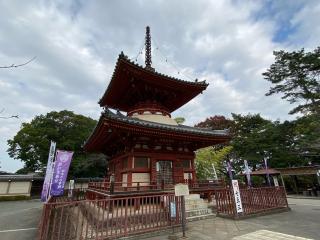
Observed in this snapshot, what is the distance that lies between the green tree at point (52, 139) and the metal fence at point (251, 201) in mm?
29741

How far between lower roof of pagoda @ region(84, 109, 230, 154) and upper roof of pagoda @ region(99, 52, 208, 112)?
281cm

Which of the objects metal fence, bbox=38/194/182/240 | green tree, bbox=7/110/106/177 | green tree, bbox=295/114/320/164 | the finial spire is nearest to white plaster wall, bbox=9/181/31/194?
green tree, bbox=7/110/106/177

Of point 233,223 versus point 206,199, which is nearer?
point 233,223

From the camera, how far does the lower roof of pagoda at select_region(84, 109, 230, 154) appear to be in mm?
9586

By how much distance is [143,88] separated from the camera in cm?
1333

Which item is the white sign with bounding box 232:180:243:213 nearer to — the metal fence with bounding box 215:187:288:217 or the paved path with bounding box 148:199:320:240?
the metal fence with bounding box 215:187:288:217

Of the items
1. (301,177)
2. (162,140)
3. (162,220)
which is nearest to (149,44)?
(162,140)

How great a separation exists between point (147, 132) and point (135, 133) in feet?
2.39

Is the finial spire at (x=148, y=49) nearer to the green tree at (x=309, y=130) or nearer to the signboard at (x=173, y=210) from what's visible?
the signboard at (x=173, y=210)

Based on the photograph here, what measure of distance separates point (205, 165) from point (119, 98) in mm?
16750

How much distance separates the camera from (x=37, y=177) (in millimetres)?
33750

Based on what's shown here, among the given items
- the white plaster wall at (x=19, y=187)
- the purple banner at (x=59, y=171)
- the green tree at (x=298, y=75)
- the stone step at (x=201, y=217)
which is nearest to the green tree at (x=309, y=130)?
the green tree at (x=298, y=75)

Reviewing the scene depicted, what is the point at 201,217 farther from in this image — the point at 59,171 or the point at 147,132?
the point at 59,171

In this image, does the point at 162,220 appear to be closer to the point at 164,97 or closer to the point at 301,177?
the point at 164,97
